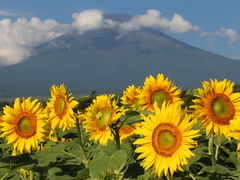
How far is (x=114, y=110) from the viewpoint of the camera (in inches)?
168

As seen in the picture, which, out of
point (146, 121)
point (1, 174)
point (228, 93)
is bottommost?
point (1, 174)

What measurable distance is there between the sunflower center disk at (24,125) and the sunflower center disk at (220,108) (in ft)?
7.60

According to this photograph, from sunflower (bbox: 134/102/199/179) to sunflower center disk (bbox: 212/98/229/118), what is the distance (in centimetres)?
88

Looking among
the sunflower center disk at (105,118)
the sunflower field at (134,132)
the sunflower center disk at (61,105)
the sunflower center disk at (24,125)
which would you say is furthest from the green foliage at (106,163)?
the sunflower center disk at (24,125)

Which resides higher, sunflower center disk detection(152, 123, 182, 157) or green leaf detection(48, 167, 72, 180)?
sunflower center disk detection(152, 123, 182, 157)

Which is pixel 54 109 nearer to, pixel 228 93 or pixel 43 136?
pixel 43 136

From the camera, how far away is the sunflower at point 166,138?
328 centimetres

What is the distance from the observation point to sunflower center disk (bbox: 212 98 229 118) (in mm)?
4184

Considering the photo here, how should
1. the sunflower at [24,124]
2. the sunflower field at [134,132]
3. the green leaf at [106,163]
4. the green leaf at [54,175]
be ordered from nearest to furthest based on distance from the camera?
1. the green leaf at [106,163]
2. the sunflower field at [134,132]
3. the green leaf at [54,175]
4. the sunflower at [24,124]

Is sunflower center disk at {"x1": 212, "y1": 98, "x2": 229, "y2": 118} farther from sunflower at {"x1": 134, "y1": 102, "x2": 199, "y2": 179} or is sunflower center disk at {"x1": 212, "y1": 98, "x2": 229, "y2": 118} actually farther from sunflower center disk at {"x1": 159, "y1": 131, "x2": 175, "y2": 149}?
sunflower center disk at {"x1": 159, "y1": 131, "x2": 175, "y2": 149}

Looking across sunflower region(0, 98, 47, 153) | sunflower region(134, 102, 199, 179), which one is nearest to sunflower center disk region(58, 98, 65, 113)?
sunflower region(0, 98, 47, 153)

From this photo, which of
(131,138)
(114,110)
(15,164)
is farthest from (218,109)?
(15,164)

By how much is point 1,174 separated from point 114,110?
4.36 ft

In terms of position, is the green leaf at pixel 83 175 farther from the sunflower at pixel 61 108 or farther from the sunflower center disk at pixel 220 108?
the sunflower center disk at pixel 220 108
